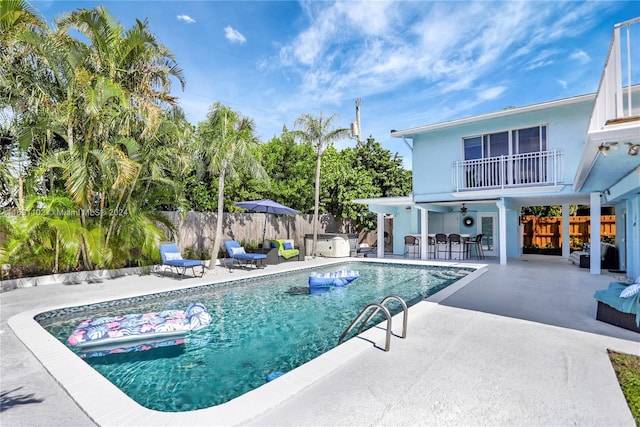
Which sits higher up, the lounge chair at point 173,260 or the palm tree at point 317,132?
the palm tree at point 317,132

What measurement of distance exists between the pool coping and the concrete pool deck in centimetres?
2

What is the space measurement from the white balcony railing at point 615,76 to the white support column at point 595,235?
8148 mm

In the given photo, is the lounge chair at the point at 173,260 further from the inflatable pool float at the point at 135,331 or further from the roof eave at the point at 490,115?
the roof eave at the point at 490,115

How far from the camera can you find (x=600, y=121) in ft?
15.3

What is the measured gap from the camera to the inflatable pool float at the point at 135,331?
518cm

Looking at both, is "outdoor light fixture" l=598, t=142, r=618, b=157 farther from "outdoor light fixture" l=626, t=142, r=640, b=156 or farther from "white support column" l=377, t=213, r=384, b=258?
"white support column" l=377, t=213, r=384, b=258

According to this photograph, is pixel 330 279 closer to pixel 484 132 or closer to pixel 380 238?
pixel 380 238

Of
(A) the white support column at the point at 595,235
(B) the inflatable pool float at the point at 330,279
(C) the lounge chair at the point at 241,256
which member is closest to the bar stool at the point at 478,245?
(A) the white support column at the point at 595,235

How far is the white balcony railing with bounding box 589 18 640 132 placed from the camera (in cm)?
442

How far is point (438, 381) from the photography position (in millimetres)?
3467

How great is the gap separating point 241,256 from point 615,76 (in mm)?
11091

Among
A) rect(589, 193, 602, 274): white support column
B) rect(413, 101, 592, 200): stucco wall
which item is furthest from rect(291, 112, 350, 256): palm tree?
rect(589, 193, 602, 274): white support column

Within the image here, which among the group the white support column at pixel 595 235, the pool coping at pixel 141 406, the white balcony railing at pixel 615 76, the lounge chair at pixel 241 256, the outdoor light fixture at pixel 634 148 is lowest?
the pool coping at pixel 141 406

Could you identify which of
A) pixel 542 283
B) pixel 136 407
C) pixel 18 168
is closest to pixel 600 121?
pixel 542 283
